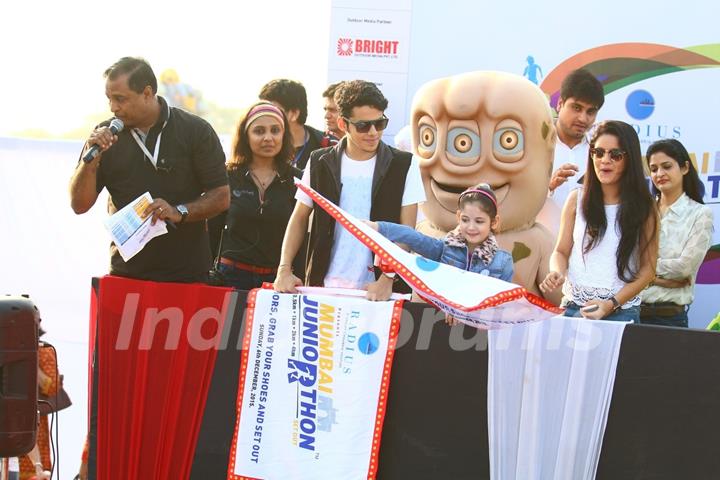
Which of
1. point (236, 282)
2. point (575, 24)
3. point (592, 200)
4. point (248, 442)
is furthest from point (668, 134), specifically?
point (248, 442)

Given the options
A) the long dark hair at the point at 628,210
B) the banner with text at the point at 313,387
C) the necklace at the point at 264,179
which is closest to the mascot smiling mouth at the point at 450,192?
the necklace at the point at 264,179

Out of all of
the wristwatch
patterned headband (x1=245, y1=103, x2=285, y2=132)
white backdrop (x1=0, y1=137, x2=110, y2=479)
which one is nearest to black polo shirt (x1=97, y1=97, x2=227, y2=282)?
the wristwatch

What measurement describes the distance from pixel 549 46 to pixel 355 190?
67.3 inches

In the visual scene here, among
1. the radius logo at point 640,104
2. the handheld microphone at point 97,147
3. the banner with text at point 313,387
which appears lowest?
the banner with text at point 313,387

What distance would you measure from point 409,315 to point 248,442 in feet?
2.90

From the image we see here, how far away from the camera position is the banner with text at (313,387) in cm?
462

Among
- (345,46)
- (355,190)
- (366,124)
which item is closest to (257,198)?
(355,190)

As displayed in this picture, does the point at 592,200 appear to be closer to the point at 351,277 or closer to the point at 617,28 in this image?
the point at 351,277

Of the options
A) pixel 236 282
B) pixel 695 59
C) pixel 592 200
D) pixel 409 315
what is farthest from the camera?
pixel 695 59

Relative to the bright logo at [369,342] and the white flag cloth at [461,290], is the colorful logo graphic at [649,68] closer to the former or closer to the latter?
the white flag cloth at [461,290]

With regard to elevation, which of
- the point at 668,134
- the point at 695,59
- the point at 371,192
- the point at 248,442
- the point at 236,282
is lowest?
the point at 248,442

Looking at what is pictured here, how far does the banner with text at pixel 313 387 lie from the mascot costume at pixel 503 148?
4.61ft

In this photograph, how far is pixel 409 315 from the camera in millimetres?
4609

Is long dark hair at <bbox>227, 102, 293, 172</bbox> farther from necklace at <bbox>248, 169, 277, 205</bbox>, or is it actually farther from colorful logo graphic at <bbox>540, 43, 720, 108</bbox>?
colorful logo graphic at <bbox>540, 43, 720, 108</bbox>
